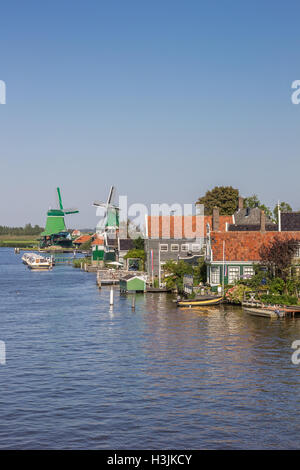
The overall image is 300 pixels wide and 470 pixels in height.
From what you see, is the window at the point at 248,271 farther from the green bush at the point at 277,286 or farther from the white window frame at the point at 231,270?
the green bush at the point at 277,286

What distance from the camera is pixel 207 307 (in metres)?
63.1

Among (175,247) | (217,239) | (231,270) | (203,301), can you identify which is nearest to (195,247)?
(175,247)

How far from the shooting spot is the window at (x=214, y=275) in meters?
67.5

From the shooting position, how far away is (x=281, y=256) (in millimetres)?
61625

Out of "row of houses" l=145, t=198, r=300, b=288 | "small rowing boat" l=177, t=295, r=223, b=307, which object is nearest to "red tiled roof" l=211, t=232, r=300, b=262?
"row of houses" l=145, t=198, r=300, b=288

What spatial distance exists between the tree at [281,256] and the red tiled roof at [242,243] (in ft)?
11.7

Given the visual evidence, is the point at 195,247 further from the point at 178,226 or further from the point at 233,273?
the point at 233,273

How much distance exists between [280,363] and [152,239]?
184ft

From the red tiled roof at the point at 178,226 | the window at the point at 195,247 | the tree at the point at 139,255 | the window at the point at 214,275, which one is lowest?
the window at the point at 214,275

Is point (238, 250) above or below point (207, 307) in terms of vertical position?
above

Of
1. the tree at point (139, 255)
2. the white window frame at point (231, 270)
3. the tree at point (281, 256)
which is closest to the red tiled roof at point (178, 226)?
the tree at point (139, 255)

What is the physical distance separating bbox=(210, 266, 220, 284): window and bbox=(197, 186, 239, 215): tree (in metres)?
49.5

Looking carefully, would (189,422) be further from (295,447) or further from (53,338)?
(53,338)
